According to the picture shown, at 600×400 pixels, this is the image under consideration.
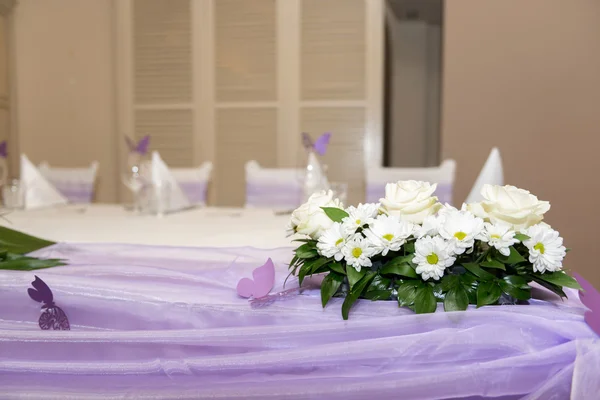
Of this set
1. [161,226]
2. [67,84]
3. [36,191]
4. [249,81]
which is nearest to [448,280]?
[161,226]

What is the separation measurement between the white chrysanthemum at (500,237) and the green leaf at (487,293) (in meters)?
0.05

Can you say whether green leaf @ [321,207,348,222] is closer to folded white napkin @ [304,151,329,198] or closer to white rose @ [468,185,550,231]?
white rose @ [468,185,550,231]

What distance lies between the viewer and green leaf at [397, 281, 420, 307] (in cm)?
68

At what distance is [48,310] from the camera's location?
82 cm

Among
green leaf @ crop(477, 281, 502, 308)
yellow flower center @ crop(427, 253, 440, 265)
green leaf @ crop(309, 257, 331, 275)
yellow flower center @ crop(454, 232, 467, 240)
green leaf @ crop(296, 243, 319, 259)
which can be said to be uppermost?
yellow flower center @ crop(454, 232, 467, 240)

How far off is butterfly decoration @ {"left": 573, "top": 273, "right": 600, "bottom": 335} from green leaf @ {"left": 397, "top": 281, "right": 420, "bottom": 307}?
0.66 feet

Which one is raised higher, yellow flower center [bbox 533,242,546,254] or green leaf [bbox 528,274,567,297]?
yellow flower center [bbox 533,242,546,254]

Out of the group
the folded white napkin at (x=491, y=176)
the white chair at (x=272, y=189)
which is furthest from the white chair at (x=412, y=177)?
the folded white napkin at (x=491, y=176)

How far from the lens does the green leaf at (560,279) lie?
65 cm

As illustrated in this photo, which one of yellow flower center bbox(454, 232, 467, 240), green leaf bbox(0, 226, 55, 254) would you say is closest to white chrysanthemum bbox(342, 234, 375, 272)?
yellow flower center bbox(454, 232, 467, 240)

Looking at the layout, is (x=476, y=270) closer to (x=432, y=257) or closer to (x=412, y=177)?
(x=432, y=257)

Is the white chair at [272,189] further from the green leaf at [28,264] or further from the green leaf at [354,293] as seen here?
the green leaf at [354,293]

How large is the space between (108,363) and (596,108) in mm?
3513

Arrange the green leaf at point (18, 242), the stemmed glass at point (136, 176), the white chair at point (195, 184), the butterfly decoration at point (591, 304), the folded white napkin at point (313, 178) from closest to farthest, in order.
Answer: the butterfly decoration at point (591, 304), the green leaf at point (18, 242), the folded white napkin at point (313, 178), the stemmed glass at point (136, 176), the white chair at point (195, 184)
